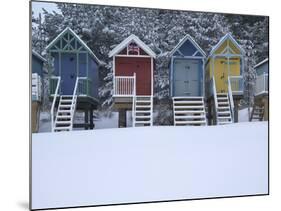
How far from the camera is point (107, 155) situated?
5.35m

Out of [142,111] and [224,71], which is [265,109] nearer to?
[224,71]

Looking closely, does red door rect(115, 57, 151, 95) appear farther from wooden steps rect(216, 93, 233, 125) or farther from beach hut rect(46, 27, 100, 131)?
wooden steps rect(216, 93, 233, 125)

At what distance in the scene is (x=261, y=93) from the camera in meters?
5.86

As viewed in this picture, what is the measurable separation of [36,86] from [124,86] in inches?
39.0

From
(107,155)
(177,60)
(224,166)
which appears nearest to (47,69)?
(107,155)

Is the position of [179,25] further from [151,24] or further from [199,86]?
[199,86]

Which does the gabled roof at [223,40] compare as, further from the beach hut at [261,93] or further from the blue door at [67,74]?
the blue door at [67,74]

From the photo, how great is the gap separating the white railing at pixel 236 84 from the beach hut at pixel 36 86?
86.4 inches

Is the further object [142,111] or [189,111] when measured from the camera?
[189,111]

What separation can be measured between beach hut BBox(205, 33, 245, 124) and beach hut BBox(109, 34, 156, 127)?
0.71 meters

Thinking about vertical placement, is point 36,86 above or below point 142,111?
above

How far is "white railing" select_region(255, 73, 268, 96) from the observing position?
5.84m

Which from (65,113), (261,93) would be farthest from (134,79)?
(261,93)

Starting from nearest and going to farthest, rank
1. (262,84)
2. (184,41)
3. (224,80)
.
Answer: (184,41)
(224,80)
(262,84)
